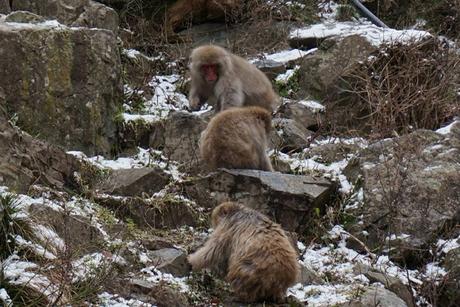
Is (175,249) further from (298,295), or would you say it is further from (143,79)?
(143,79)

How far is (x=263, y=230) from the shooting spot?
686 centimetres

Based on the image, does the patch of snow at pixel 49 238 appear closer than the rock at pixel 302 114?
Yes

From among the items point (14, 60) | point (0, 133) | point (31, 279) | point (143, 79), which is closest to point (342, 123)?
point (143, 79)

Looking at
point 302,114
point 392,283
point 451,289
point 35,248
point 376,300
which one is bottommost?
point 451,289

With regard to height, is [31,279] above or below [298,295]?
above

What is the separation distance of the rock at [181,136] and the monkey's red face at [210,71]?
55cm

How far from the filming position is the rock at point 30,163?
7.39m

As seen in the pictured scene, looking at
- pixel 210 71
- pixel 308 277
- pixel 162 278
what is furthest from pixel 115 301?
pixel 210 71

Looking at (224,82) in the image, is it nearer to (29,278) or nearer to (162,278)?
(162,278)

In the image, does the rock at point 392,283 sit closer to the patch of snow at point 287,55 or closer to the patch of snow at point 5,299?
the patch of snow at point 5,299

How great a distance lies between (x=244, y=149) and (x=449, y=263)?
2.23 meters

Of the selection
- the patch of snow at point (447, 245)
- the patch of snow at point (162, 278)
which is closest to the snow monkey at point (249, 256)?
the patch of snow at point (162, 278)

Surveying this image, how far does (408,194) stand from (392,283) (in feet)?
5.03

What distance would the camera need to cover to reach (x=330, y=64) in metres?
11.5
